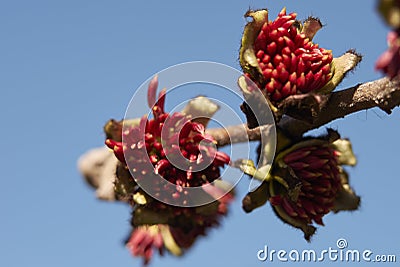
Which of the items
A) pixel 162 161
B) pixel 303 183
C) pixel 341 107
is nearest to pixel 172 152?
pixel 162 161

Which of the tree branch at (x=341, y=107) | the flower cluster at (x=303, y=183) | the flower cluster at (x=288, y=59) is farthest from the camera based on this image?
the flower cluster at (x=303, y=183)

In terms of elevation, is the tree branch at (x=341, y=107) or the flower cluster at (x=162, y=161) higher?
the tree branch at (x=341, y=107)

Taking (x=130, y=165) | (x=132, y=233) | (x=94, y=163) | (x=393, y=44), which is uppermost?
(x=393, y=44)

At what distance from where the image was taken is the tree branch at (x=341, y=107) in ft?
6.93

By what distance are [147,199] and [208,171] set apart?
0.93ft

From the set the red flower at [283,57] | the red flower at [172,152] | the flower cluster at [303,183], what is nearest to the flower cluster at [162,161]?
the red flower at [172,152]

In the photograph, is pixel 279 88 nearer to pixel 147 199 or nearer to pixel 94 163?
pixel 147 199

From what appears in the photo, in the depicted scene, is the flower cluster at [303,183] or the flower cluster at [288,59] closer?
the flower cluster at [288,59]

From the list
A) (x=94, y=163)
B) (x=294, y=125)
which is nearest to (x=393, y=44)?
(x=294, y=125)

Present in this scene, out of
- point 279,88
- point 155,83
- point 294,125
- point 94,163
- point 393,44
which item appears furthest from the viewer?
point 94,163

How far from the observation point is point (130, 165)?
8.60ft

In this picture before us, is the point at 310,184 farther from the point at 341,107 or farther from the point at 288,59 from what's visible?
the point at 288,59

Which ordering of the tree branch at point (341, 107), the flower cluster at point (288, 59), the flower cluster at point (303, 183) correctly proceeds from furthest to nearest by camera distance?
1. the flower cluster at point (303, 183)
2. the flower cluster at point (288, 59)
3. the tree branch at point (341, 107)

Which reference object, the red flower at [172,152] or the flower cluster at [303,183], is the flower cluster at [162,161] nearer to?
the red flower at [172,152]
